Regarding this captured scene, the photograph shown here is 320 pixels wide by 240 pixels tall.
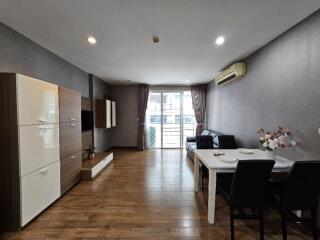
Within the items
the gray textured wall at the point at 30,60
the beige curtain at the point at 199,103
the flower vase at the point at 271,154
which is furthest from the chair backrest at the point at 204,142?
the beige curtain at the point at 199,103

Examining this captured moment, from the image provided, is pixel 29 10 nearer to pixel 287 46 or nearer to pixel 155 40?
pixel 155 40

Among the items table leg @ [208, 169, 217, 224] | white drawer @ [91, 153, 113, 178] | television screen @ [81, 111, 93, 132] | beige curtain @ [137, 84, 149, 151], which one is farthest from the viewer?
beige curtain @ [137, 84, 149, 151]

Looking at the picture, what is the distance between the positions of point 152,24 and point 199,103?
195 inches

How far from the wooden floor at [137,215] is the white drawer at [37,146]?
2.40 ft

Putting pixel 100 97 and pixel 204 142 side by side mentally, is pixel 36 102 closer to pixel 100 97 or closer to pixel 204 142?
pixel 204 142

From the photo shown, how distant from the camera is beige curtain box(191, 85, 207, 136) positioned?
701 cm

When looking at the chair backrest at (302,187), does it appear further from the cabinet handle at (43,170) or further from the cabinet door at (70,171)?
the cabinet door at (70,171)

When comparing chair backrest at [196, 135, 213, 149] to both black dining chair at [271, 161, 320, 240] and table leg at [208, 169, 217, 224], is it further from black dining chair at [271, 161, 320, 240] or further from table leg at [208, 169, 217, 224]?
black dining chair at [271, 161, 320, 240]

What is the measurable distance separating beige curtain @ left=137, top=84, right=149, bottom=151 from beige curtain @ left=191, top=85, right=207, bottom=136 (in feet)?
5.86

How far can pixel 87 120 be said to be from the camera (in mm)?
5016

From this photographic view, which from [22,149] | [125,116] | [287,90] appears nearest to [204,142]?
[287,90]

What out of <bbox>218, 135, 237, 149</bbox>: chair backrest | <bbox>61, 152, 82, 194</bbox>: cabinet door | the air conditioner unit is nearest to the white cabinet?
<bbox>61, 152, 82, 194</bbox>: cabinet door

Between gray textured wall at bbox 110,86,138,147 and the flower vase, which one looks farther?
Result: gray textured wall at bbox 110,86,138,147

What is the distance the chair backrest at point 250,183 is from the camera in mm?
1894
